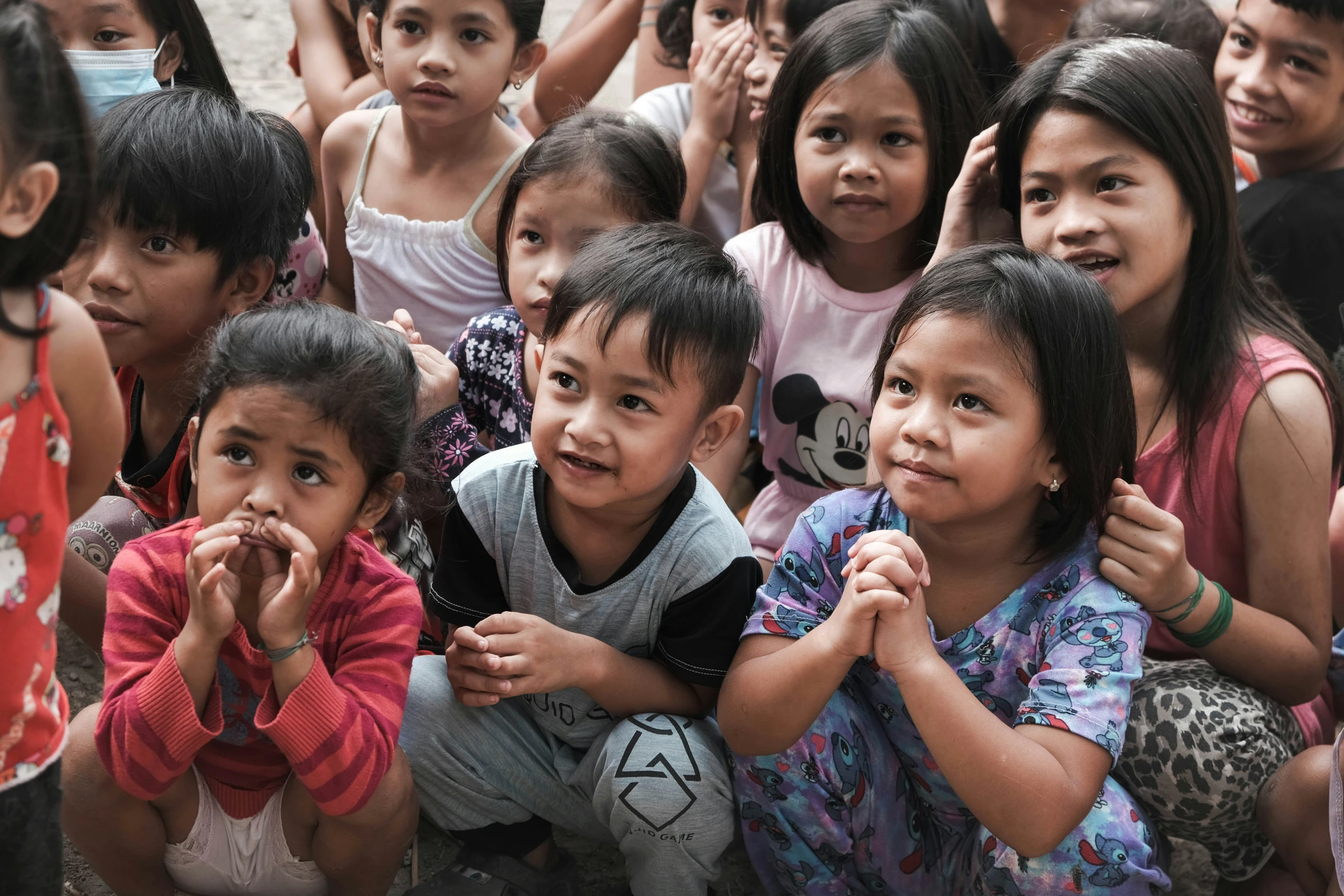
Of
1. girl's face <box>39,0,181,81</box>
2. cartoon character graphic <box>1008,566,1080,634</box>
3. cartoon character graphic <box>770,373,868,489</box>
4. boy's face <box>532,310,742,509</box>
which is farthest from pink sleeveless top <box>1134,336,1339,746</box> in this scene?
girl's face <box>39,0,181,81</box>

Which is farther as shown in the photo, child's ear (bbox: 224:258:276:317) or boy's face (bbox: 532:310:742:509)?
child's ear (bbox: 224:258:276:317)

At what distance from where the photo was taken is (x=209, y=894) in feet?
5.23

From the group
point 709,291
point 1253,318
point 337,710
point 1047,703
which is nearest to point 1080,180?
point 1253,318

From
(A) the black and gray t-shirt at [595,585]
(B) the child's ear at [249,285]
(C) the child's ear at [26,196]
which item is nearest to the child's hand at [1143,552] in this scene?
(A) the black and gray t-shirt at [595,585]

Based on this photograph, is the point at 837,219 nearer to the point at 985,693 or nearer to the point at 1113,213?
the point at 1113,213

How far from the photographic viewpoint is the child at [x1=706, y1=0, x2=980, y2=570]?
80.8 inches

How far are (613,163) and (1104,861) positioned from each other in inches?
49.2

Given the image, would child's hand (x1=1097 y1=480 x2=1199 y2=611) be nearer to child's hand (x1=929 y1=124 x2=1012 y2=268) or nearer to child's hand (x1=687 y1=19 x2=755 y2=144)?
child's hand (x1=929 y1=124 x2=1012 y2=268)

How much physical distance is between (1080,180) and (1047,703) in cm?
73

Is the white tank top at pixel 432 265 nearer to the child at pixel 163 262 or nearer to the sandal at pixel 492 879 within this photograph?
the child at pixel 163 262

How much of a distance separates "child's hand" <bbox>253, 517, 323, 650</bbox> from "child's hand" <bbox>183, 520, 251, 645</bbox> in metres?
0.03

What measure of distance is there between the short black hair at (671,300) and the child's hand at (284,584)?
0.43 metres

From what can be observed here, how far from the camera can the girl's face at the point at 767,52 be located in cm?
251

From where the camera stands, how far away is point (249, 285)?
1995mm
